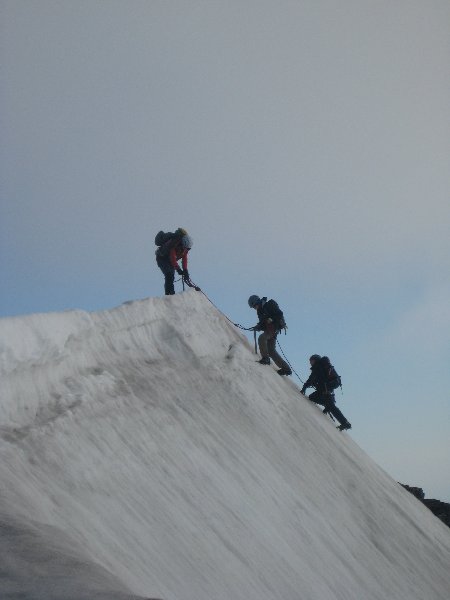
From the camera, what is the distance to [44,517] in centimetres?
724

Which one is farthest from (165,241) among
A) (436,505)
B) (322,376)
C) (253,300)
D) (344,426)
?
(436,505)

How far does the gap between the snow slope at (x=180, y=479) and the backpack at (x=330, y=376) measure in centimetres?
67

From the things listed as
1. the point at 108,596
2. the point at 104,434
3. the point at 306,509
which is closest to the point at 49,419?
the point at 104,434

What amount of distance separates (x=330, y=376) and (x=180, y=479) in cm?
620

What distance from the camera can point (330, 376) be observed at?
15.6 metres

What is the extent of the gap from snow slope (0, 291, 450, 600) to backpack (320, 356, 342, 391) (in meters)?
0.67

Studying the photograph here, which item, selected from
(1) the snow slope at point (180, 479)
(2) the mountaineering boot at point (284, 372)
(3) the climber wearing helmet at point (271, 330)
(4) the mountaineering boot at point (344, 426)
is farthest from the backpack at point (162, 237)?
(4) the mountaineering boot at point (344, 426)

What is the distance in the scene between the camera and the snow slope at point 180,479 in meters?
7.60

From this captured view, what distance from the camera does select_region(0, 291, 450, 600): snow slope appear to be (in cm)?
760

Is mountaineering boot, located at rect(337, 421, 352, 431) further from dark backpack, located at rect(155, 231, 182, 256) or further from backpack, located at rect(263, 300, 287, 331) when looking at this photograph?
dark backpack, located at rect(155, 231, 182, 256)

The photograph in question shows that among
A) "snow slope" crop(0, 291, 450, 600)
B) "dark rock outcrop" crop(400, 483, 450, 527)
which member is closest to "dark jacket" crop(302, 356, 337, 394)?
"snow slope" crop(0, 291, 450, 600)

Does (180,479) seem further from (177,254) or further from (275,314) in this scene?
(177,254)

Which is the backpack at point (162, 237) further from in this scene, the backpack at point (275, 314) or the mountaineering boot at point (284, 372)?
the mountaineering boot at point (284, 372)

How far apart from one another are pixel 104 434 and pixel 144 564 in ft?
7.78
